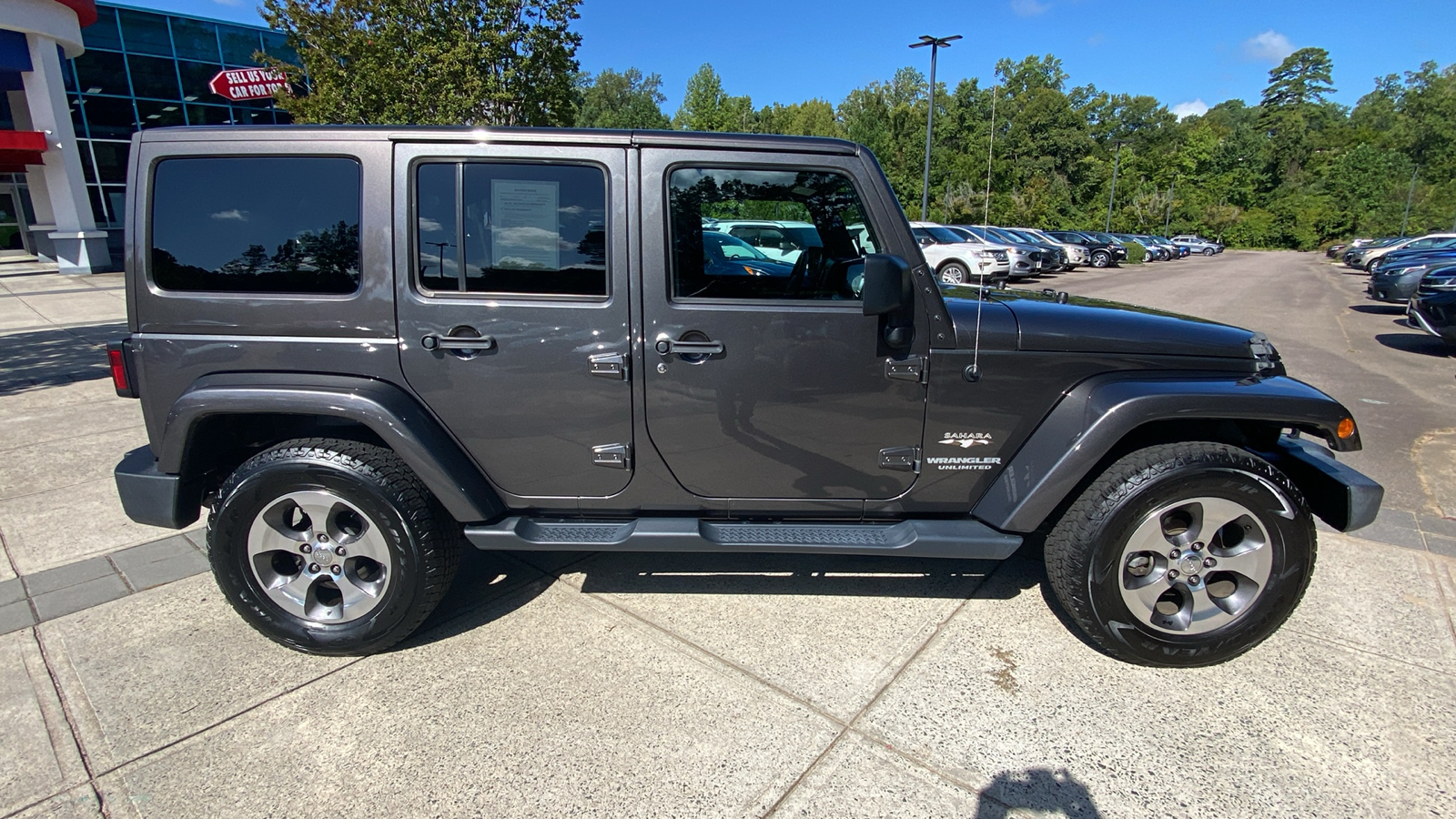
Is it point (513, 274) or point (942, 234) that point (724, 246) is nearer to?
point (513, 274)

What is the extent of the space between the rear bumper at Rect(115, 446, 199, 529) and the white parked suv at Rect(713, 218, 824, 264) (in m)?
2.32

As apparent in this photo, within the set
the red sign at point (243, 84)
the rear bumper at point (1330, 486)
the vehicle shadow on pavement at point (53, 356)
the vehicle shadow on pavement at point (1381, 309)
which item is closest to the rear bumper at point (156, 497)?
the rear bumper at point (1330, 486)

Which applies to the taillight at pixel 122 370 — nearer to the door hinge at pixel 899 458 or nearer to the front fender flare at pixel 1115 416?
the door hinge at pixel 899 458

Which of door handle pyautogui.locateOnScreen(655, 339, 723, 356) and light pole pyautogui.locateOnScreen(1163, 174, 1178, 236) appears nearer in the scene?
door handle pyautogui.locateOnScreen(655, 339, 723, 356)

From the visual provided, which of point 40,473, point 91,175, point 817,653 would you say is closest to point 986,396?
point 817,653

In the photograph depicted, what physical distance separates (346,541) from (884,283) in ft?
7.29

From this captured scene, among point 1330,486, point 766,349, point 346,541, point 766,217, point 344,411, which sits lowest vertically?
point 346,541

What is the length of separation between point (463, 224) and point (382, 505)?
107 centimetres

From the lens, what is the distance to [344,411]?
8.82 feet

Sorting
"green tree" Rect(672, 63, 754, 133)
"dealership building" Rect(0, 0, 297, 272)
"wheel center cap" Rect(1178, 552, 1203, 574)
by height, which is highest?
"green tree" Rect(672, 63, 754, 133)

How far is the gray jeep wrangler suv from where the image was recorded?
2.75 meters

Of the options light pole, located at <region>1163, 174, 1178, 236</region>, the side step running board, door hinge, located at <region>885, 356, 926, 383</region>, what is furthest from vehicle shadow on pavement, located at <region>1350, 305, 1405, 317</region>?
light pole, located at <region>1163, 174, 1178, 236</region>

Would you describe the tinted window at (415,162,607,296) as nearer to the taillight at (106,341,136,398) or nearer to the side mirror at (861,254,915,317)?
the side mirror at (861,254,915,317)

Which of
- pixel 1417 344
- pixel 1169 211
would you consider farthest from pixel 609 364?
pixel 1169 211
